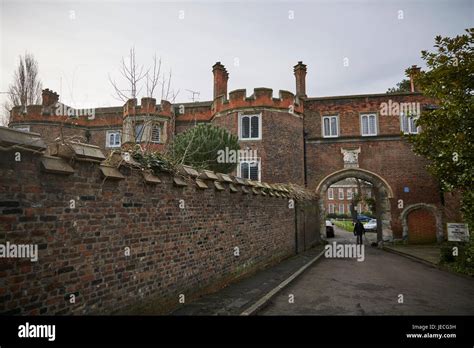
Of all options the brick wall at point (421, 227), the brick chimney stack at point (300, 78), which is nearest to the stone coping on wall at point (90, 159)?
the brick chimney stack at point (300, 78)

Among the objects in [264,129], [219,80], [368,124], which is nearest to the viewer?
[264,129]

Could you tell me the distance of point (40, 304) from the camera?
3.42 meters

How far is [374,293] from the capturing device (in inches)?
328

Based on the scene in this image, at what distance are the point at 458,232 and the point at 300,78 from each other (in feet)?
53.1

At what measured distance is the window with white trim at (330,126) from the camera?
75.5 feet

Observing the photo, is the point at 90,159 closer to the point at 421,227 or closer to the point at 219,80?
the point at 219,80

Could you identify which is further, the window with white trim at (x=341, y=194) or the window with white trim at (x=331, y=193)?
the window with white trim at (x=331, y=193)

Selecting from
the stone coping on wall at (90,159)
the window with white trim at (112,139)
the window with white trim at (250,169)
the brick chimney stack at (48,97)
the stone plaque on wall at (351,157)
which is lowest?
the stone coping on wall at (90,159)

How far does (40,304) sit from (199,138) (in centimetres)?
1005

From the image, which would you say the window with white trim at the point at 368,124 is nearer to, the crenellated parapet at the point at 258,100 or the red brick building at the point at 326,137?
the red brick building at the point at 326,137

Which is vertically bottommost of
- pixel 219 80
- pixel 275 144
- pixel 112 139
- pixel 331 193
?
pixel 331 193

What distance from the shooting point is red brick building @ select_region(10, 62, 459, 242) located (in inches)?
810

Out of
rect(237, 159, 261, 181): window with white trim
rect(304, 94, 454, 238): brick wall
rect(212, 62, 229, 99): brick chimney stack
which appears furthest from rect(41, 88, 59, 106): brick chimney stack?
rect(304, 94, 454, 238): brick wall

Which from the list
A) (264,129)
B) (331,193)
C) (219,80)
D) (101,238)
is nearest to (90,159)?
(101,238)
